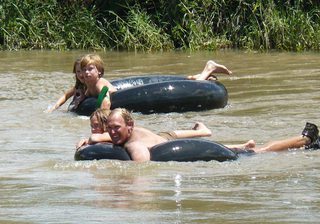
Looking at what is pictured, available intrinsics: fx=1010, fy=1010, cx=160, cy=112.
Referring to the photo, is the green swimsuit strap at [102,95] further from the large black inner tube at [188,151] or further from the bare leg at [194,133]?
the large black inner tube at [188,151]

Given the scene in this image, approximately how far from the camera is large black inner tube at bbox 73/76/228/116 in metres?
12.7

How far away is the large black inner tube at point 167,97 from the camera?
12.7 m

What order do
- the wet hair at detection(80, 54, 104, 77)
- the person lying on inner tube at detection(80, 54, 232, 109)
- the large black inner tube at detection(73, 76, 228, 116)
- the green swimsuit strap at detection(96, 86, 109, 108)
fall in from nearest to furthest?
the green swimsuit strap at detection(96, 86, 109, 108) < the person lying on inner tube at detection(80, 54, 232, 109) < the wet hair at detection(80, 54, 104, 77) < the large black inner tube at detection(73, 76, 228, 116)

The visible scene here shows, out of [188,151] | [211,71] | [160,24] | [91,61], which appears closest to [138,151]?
[188,151]

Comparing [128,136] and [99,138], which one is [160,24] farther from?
[128,136]

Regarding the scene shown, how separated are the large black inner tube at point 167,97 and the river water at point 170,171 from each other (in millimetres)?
143

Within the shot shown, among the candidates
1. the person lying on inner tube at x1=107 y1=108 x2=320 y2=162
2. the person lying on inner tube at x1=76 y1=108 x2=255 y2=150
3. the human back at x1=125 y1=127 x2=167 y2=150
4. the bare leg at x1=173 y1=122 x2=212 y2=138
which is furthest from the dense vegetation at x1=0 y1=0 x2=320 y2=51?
the person lying on inner tube at x1=107 y1=108 x2=320 y2=162

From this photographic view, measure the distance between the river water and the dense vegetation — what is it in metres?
4.62

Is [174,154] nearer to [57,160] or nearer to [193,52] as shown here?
[57,160]

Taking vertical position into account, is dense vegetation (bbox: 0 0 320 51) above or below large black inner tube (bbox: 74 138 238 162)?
below

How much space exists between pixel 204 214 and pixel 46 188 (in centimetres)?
166

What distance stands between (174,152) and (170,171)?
375 millimetres

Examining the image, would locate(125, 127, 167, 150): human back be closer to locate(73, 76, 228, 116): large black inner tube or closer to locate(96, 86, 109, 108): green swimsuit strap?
locate(96, 86, 109, 108): green swimsuit strap

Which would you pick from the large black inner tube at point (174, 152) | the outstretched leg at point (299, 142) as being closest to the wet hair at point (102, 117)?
the large black inner tube at point (174, 152)
